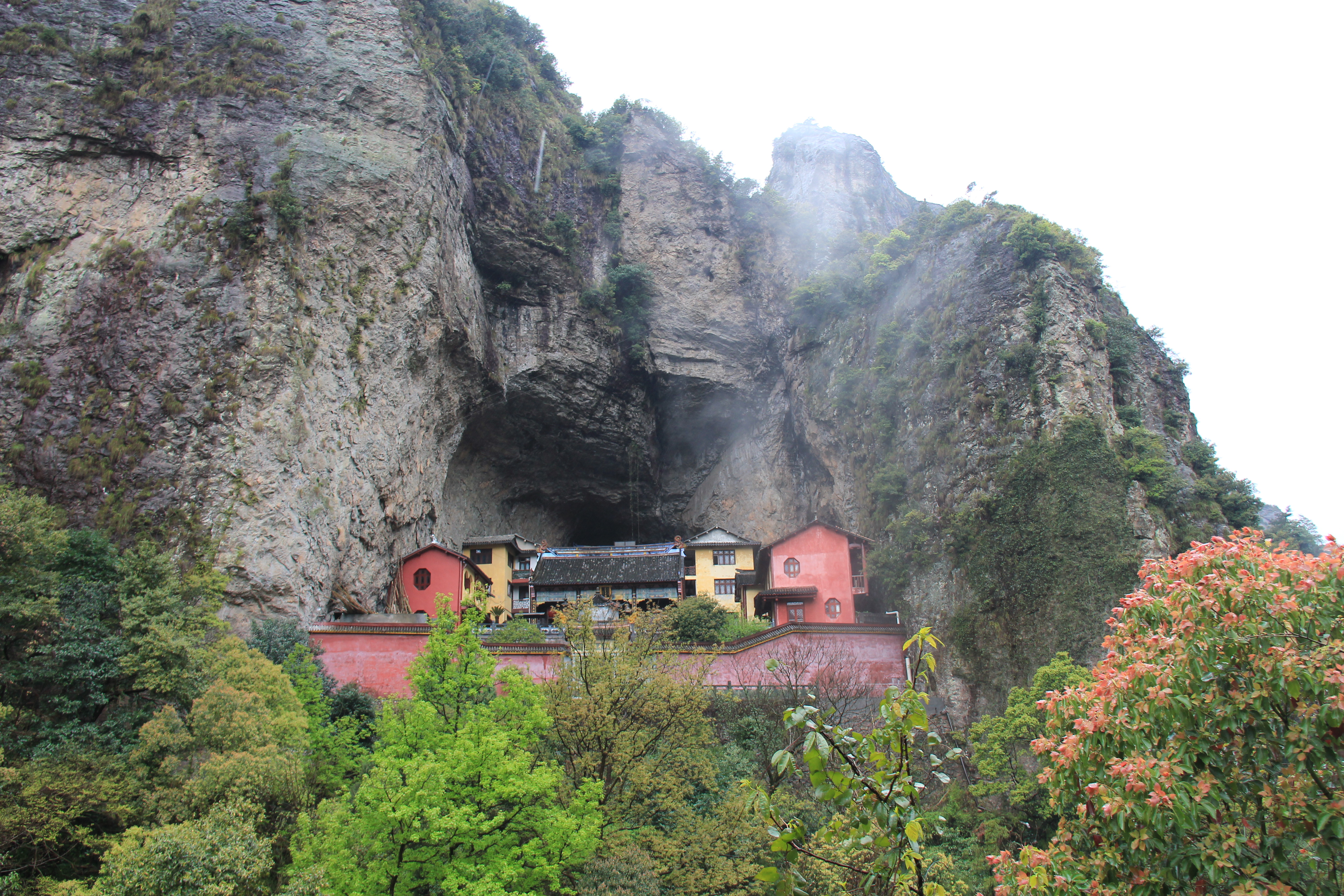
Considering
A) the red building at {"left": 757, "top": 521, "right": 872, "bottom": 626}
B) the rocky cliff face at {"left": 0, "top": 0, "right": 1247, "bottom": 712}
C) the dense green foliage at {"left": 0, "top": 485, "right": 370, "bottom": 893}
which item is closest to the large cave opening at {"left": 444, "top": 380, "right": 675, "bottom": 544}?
the rocky cliff face at {"left": 0, "top": 0, "right": 1247, "bottom": 712}

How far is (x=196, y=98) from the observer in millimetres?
29828

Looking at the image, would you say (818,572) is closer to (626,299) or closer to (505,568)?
(505,568)

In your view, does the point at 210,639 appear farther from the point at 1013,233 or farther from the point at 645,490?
the point at 1013,233

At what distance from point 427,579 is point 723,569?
1300 centimetres

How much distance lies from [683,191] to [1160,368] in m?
27.5

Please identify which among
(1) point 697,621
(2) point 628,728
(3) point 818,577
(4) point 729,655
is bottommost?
(2) point 628,728

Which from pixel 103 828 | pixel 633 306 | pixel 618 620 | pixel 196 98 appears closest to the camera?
pixel 103 828

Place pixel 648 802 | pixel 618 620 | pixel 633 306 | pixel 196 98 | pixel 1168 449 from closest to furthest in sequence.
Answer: pixel 648 802 → pixel 618 620 → pixel 1168 449 → pixel 196 98 → pixel 633 306

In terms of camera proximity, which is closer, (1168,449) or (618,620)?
(618,620)

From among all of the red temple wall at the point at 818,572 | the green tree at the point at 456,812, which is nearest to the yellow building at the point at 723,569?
the red temple wall at the point at 818,572

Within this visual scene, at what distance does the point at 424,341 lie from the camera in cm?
3067

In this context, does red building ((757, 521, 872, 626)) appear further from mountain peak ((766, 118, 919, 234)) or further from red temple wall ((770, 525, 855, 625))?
mountain peak ((766, 118, 919, 234))

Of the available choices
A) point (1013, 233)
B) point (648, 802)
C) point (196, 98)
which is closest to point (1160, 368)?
point (1013, 233)

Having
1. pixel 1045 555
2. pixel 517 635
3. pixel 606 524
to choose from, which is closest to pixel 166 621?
pixel 517 635
